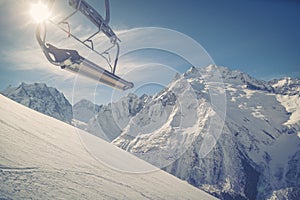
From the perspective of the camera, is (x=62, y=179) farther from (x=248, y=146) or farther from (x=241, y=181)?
(x=248, y=146)

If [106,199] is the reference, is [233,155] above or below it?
above

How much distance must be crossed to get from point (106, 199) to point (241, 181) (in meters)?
191

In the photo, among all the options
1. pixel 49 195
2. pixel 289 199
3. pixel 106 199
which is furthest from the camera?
pixel 289 199

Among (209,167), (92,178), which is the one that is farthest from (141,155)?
(92,178)

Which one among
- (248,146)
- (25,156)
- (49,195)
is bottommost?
(49,195)

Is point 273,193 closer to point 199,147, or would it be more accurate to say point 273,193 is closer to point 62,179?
point 199,147

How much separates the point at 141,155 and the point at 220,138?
2146 inches

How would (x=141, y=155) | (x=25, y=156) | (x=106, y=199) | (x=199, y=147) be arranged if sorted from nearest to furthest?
(x=106, y=199)
(x=25, y=156)
(x=199, y=147)
(x=141, y=155)

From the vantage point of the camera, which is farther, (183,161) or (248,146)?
(248,146)

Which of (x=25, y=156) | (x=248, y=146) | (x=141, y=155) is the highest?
(x=248, y=146)

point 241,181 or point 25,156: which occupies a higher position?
point 241,181

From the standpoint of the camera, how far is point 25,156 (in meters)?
8.34

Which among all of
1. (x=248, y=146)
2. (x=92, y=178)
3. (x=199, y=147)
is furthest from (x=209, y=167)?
(x=92, y=178)

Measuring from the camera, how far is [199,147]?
180500mm
